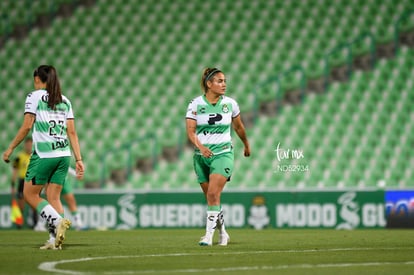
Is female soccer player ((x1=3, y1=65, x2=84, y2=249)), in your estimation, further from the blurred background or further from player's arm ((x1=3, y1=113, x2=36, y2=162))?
the blurred background

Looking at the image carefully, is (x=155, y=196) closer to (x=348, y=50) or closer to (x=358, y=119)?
(x=358, y=119)

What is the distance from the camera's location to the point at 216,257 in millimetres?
9297

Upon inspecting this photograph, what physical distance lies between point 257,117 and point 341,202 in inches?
203

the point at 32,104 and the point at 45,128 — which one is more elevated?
the point at 32,104

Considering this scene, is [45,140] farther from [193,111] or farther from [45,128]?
[193,111]

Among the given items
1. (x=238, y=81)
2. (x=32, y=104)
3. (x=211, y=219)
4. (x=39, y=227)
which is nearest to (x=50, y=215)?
(x=32, y=104)

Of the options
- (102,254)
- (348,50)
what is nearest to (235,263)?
(102,254)

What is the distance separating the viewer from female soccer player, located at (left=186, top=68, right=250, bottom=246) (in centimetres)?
1112

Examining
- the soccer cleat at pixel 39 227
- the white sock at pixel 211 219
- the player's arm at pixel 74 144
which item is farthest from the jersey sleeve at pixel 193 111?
the soccer cleat at pixel 39 227

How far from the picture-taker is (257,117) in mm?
22688

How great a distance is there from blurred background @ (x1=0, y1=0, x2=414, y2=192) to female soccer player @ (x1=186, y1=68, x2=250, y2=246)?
835 cm

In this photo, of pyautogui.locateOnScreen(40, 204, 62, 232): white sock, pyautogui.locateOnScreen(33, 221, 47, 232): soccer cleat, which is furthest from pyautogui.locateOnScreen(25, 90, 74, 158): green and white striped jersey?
pyautogui.locateOnScreen(33, 221, 47, 232): soccer cleat

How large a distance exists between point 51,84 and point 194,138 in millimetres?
1830

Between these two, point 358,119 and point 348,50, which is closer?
point 358,119
